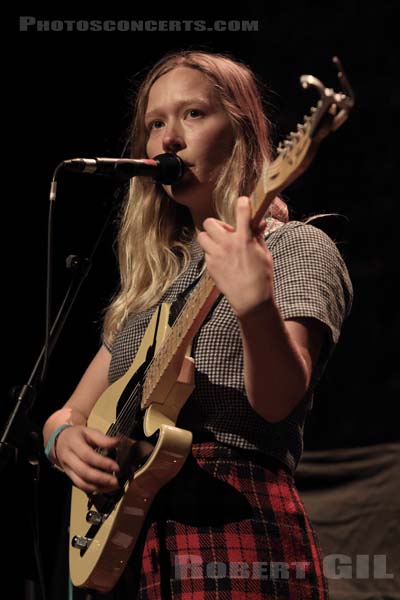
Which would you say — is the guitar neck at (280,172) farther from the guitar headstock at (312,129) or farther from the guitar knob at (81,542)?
the guitar knob at (81,542)

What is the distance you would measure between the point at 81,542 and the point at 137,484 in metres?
0.26

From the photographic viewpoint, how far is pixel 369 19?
3039 millimetres

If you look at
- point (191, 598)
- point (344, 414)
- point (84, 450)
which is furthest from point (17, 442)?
point (344, 414)

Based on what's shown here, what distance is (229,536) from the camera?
4.41 feet

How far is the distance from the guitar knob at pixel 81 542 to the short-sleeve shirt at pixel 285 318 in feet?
0.97

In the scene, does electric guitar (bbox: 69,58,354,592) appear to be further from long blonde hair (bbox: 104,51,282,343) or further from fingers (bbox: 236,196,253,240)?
long blonde hair (bbox: 104,51,282,343)

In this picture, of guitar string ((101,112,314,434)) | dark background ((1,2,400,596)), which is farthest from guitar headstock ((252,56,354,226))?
dark background ((1,2,400,596))

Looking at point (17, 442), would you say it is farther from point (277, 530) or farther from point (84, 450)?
point (277, 530)

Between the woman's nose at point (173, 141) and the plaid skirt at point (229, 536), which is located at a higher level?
the woman's nose at point (173, 141)

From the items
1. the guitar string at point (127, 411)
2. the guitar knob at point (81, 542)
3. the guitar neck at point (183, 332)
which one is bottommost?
the guitar knob at point (81, 542)

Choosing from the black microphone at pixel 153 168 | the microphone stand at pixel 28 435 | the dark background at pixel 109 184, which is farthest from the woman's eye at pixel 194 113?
the dark background at pixel 109 184

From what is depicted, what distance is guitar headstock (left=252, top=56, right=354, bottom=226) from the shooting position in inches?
42.8

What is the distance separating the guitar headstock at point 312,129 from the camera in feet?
3.57

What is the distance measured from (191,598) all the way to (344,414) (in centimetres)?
165
